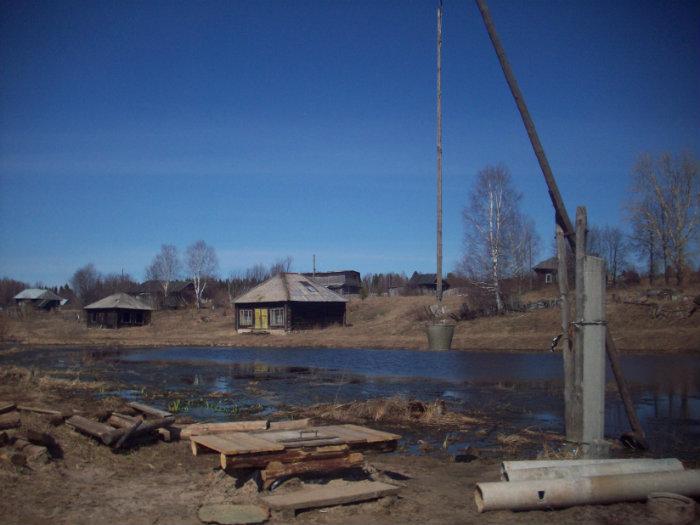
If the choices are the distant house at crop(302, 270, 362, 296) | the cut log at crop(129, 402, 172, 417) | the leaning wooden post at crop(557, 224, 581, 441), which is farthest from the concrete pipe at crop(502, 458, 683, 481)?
the distant house at crop(302, 270, 362, 296)

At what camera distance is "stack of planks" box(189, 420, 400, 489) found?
6.58 metres

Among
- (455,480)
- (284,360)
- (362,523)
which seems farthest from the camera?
(284,360)

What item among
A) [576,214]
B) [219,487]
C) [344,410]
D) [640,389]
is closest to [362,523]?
[219,487]

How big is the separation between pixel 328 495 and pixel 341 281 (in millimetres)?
83479

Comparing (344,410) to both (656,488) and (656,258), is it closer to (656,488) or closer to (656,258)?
(656,488)

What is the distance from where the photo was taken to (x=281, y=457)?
6.72 meters

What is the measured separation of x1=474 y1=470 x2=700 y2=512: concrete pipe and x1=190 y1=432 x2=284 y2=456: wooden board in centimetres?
210

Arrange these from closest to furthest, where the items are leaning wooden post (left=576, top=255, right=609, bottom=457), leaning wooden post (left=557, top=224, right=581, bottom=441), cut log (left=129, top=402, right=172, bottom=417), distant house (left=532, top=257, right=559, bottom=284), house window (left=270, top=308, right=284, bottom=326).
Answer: leaning wooden post (left=576, top=255, right=609, bottom=457) < leaning wooden post (left=557, top=224, right=581, bottom=441) < cut log (left=129, top=402, right=172, bottom=417) < house window (left=270, top=308, right=284, bottom=326) < distant house (left=532, top=257, right=559, bottom=284)

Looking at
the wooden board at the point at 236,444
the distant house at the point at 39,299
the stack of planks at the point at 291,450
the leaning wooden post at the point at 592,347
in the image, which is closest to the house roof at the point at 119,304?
the distant house at the point at 39,299

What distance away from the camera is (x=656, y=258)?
51.8 metres

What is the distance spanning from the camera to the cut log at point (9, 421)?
876cm

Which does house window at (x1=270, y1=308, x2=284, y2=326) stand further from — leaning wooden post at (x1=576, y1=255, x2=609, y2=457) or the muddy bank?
leaning wooden post at (x1=576, y1=255, x2=609, y2=457)

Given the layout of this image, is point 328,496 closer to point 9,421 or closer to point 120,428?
point 120,428

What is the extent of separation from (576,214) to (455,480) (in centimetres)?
361
